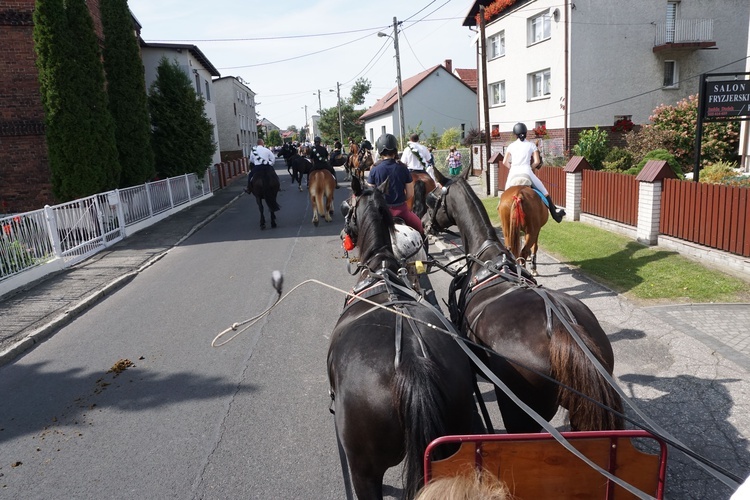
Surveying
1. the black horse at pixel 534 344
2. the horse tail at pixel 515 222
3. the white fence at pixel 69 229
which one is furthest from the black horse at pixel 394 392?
the white fence at pixel 69 229

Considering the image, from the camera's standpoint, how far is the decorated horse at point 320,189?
1461 cm

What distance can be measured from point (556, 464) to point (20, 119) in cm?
1790

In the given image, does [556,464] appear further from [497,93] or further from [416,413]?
[497,93]

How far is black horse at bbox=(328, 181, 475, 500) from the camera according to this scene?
2361 millimetres

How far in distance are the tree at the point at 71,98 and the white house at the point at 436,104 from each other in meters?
32.0

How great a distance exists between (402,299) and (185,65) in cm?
2603

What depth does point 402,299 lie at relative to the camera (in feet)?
10.9

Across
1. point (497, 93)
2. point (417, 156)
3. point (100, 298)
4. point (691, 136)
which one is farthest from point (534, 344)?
point (497, 93)

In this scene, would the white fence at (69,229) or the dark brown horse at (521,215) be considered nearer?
the dark brown horse at (521,215)

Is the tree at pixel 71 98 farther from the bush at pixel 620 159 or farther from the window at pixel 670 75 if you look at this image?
the window at pixel 670 75

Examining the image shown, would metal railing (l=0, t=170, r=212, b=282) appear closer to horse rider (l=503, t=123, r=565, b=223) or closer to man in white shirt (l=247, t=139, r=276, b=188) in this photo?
man in white shirt (l=247, t=139, r=276, b=188)

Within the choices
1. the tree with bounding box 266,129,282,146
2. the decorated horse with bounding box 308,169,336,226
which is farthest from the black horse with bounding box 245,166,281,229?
the tree with bounding box 266,129,282,146

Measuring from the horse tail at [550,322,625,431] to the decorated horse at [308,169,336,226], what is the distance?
40.5 ft

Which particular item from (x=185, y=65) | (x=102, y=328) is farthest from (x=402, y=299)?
(x=185, y=65)
